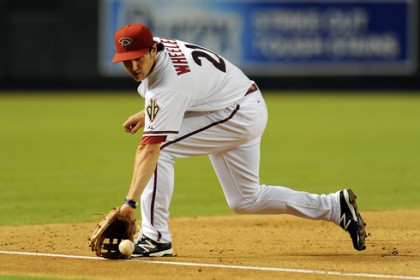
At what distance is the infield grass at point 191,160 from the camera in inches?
363

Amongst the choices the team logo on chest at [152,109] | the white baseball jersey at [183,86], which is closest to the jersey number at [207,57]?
the white baseball jersey at [183,86]

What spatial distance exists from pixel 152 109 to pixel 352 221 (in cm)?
159

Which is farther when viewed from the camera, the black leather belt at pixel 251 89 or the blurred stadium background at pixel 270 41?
the blurred stadium background at pixel 270 41

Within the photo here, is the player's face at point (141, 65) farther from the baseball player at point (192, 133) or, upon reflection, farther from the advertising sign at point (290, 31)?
the advertising sign at point (290, 31)

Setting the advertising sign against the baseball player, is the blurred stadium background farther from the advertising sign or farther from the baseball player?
the baseball player

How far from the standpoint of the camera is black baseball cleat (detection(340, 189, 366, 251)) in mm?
6312

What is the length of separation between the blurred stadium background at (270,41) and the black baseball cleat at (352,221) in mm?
19186

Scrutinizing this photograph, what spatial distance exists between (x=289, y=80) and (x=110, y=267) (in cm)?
2073

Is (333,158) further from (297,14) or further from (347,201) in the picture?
(297,14)

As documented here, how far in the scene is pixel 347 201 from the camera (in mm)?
6422

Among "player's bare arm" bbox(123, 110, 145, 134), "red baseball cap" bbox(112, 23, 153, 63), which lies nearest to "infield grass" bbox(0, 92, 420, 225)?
"player's bare arm" bbox(123, 110, 145, 134)

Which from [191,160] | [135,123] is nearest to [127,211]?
[135,123]

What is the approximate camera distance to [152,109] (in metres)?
5.67

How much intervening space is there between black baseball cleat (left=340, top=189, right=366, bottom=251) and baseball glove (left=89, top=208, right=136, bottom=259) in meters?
1.41
